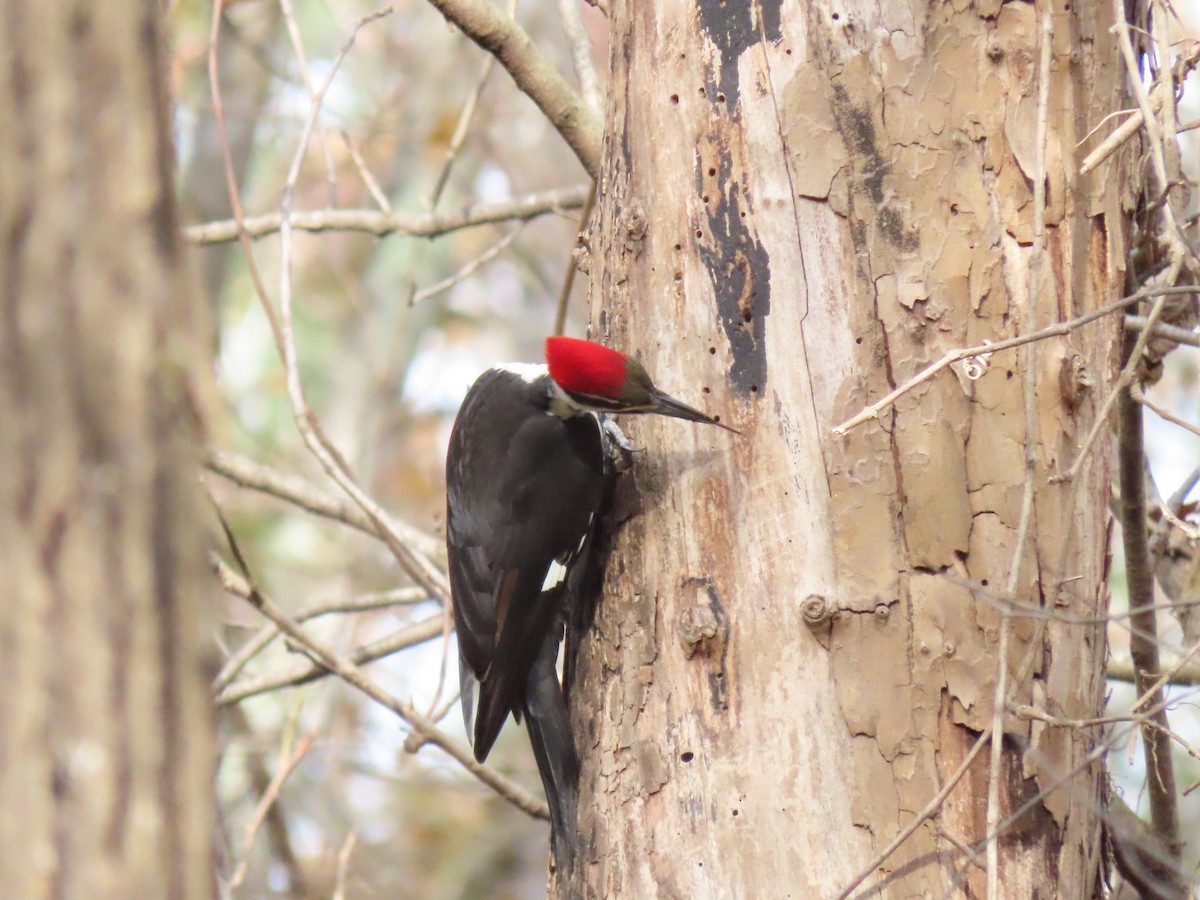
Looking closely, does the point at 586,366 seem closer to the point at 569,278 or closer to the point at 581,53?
the point at 569,278

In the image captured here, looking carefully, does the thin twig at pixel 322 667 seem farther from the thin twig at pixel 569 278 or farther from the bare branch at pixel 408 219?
the bare branch at pixel 408 219

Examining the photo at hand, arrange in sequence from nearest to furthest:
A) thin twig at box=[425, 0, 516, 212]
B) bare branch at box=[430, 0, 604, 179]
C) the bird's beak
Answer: the bird's beak → bare branch at box=[430, 0, 604, 179] → thin twig at box=[425, 0, 516, 212]

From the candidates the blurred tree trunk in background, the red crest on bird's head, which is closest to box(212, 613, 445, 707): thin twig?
the red crest on bird's head

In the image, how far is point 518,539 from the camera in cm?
228

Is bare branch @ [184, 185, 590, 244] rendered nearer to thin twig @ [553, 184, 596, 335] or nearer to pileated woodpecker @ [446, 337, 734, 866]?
thin twig @ [553, 184, 596, 335]

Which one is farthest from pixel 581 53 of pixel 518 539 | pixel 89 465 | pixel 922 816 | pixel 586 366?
pixel 89 465

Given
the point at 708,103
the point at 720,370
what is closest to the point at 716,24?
the point at 708,103

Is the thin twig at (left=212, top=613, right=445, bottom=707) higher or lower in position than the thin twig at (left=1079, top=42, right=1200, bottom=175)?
lower

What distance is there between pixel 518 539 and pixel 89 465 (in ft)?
4.92

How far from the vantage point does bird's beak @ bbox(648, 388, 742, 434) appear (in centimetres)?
181

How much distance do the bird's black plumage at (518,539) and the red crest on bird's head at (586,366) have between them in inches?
6.6

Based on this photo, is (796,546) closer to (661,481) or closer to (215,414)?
(661,481)

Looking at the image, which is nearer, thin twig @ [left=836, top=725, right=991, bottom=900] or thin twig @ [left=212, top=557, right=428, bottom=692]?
thin twig @ [left=836, top=725, right=991, bottom=900]

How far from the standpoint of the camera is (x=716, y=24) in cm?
190
